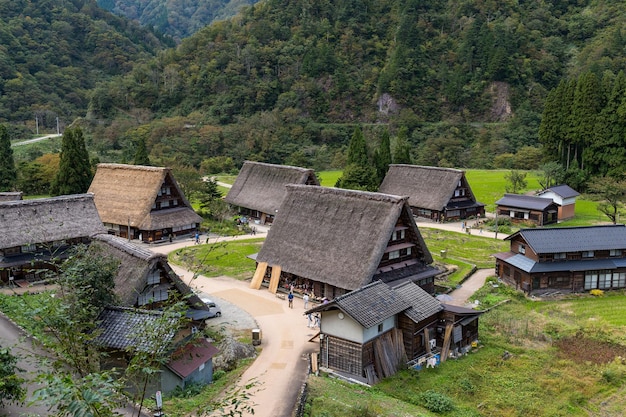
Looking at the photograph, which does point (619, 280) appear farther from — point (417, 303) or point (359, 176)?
point (359, 176)

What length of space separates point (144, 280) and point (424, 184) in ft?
117

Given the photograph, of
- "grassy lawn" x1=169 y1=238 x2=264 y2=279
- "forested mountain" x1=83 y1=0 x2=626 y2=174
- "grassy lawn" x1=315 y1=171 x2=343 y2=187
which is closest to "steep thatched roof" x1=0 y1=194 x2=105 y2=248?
"grassy lawn" x1=169 y1=238 x2=264 y2=279

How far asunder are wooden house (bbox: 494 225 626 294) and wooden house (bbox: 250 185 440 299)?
6055mm

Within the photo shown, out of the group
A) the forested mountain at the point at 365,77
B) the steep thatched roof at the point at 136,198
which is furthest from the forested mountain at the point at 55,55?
the steep thatched roof at the point at 136,198

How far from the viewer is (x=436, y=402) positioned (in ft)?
63.9

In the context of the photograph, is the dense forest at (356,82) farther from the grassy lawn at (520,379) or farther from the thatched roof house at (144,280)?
the thatched roof house at (144,280)

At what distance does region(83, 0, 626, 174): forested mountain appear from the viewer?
267ft

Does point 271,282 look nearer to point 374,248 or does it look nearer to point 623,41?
point 374,248

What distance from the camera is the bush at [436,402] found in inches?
758

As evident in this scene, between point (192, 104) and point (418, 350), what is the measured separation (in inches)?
3102

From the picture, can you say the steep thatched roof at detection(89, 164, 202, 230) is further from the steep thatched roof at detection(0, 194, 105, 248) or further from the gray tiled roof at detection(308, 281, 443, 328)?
the gray tiled roof at detection(308, 281, 443, 328)

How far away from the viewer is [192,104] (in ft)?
309

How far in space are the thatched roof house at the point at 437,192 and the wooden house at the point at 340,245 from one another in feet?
68.8

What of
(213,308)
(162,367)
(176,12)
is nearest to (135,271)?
(162,367)
